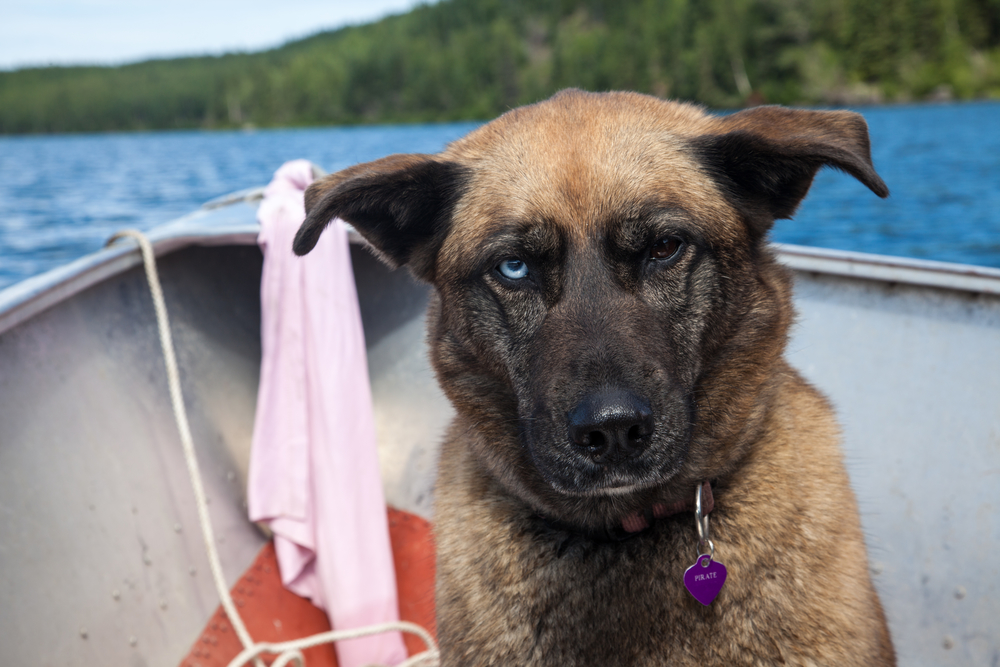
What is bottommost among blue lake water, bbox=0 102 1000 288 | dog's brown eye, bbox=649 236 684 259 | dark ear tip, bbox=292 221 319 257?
blue lake water, bbox=0 102 1000 288

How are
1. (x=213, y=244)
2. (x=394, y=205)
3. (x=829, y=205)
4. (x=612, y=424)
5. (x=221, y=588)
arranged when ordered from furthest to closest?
(x=829, y=205) → (x=213, y=244) → (x=221, y=588) → (x=394, y=205) → (x=612, y=424)

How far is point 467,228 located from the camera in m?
2.13

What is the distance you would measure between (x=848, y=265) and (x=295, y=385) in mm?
2667

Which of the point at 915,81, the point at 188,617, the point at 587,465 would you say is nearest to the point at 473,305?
the point at 587,465

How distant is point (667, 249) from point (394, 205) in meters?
0.82

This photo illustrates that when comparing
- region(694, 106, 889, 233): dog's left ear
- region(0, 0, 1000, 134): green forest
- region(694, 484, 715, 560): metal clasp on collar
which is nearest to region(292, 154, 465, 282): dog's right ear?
region(0, 0, 1000, 134): green forest

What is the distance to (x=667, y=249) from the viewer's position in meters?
1.92

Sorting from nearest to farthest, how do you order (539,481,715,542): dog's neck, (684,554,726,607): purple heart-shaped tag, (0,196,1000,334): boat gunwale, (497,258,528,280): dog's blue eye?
(684,554,726,607): purple heart-shaped tag → (539,481,715,542): dog's neck → (497,258,528,280): dog's blue eye → (0,196,1000,334): boat gunwale

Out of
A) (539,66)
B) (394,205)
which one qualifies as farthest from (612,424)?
(539,66)

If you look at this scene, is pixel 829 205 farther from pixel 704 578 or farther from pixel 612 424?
pixel 612 424

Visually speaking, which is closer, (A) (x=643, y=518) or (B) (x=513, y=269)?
(A) (x=643, y=518)

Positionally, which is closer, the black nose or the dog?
the black nose

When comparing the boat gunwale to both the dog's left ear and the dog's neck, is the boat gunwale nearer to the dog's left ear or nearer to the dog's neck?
the dog's left ear

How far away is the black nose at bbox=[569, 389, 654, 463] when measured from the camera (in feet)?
5.27
